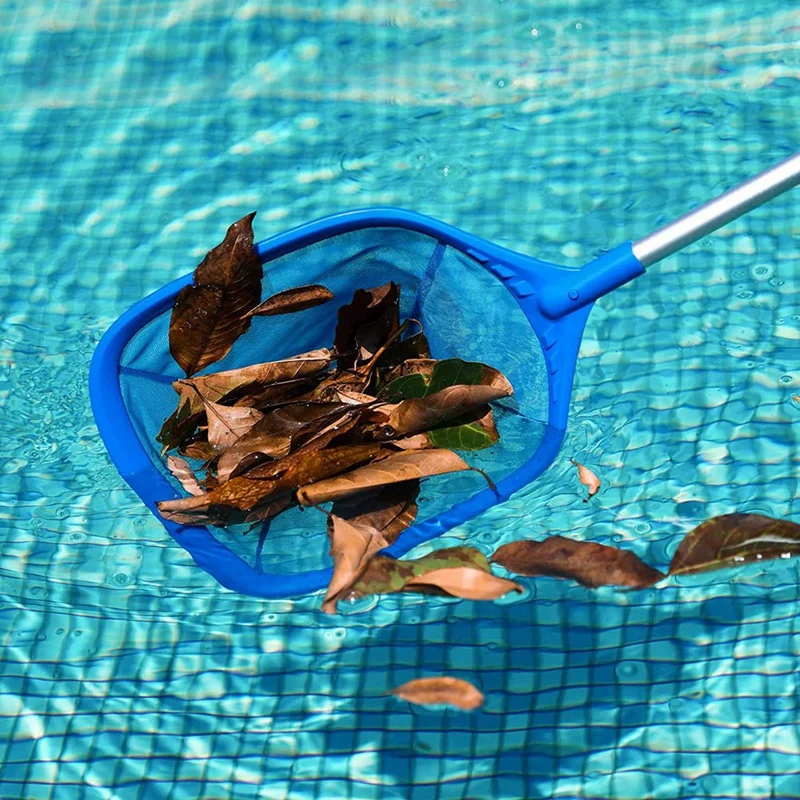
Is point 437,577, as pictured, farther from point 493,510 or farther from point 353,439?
point 493,510

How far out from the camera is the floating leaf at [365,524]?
120 centimetres

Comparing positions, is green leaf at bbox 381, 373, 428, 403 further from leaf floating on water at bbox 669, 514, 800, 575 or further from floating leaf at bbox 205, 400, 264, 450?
leaf floating on water at bbox 669, 514, 800, 575

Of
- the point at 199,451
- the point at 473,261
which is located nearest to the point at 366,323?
the point at 473,261

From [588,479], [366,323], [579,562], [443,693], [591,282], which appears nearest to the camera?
[443,693]

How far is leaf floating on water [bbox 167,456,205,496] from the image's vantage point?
4.45 ft

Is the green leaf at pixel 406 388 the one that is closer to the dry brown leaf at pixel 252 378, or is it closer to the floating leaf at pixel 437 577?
the dry brown leaf at pixel 252 378

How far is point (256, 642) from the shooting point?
153 centimetres

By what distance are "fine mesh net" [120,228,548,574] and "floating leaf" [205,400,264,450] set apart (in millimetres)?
88

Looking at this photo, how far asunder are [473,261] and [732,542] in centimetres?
52

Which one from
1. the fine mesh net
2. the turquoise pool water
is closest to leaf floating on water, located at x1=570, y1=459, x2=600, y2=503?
the turquoise pool water

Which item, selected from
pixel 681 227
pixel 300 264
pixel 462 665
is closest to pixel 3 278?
pixel 300 264

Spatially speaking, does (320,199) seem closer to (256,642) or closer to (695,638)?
(256,642)

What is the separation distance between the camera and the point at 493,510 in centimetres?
161

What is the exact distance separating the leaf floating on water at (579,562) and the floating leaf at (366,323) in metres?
0.36
